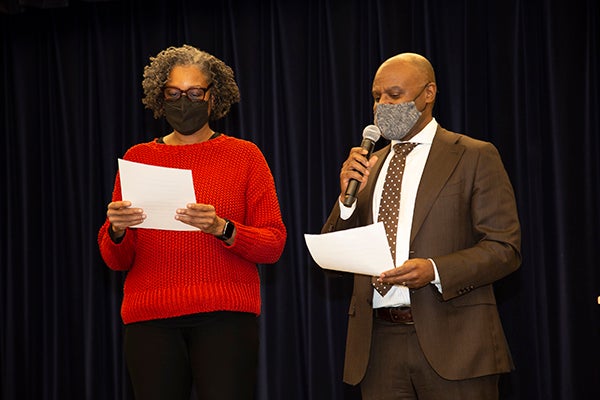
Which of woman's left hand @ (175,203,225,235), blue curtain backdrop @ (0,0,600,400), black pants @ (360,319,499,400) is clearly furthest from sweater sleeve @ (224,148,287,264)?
blue curtain backdrop @ (0,0,600,400)

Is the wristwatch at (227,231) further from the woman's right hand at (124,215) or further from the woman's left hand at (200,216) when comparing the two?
the woman's right hand at (124,215)

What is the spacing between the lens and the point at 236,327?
2789 millimetres

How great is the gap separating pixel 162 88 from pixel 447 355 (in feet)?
4.62

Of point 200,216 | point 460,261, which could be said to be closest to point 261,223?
point 200,216

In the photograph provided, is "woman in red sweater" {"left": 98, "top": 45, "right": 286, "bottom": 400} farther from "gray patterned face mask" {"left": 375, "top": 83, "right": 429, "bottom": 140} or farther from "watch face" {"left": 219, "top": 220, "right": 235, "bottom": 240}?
"gray patterned face mask" {"left": 375, "top": 83, "right": 429, "bottom": 140}

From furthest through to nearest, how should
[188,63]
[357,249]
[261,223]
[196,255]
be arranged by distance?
[188,63]
[261,223]
[196,255]
[357,249]

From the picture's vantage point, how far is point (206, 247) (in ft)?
9.37

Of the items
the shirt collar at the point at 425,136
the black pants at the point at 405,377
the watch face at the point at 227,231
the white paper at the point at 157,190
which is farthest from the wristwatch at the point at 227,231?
the shirt collar at the point at 425,136

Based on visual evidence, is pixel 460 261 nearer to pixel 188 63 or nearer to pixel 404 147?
pixel 404 147

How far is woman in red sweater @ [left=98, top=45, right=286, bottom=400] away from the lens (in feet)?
8.96

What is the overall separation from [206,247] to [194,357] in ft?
1.23

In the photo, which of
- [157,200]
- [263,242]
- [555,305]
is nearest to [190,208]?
[157,200]

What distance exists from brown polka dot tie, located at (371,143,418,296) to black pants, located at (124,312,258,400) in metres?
0.51

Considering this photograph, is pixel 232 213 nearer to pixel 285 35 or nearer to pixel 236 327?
pixel 236 327
